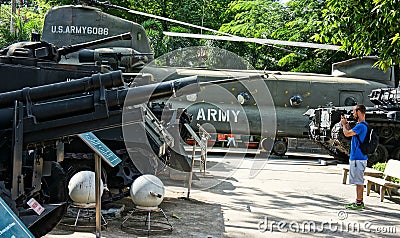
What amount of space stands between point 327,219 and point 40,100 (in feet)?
17.6

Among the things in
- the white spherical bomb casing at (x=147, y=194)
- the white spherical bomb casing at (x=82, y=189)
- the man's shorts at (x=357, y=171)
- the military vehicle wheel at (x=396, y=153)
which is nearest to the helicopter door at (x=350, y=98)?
the military vehicle wheel at (x=396, y=153)

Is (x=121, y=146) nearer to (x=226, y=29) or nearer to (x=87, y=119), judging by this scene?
(x=87, y=119)

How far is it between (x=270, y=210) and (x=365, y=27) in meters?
3.27

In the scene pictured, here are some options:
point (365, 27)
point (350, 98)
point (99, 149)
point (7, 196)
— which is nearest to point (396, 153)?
point (350, 98)

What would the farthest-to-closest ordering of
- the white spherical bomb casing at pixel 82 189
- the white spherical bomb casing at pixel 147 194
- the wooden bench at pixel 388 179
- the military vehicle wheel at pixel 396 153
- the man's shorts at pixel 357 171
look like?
the military vehicle wheel at pixel 396 153
the wooden bench at pixel 388 179
the man's shorts at pixel 357 171
the white spherical bomb casing at pixel 147 194
the white spherical bomb casing at pixel 82 189

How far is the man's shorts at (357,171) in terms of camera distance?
10.6m

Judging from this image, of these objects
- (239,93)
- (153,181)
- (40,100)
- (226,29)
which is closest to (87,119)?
(40,100)

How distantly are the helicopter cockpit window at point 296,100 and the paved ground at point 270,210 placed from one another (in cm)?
620

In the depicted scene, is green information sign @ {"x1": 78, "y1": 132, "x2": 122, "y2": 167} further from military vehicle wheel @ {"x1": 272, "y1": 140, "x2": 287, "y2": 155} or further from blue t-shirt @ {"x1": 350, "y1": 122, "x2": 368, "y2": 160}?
military vehicle wheel @ {"x1": 272, "y1": 140, "x2": 287, "y2": 155}

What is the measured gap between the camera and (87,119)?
19.3 ft

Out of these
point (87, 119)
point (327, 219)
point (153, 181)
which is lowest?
point (327, 219)

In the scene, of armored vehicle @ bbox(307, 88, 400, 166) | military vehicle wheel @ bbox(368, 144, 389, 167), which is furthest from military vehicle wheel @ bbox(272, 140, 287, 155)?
military vehicle wheel @ bbox(368, 144, 389, 167)

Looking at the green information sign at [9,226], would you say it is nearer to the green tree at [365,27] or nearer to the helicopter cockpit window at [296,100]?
the green tree at [365,27]

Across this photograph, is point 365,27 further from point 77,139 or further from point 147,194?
point 77,139
